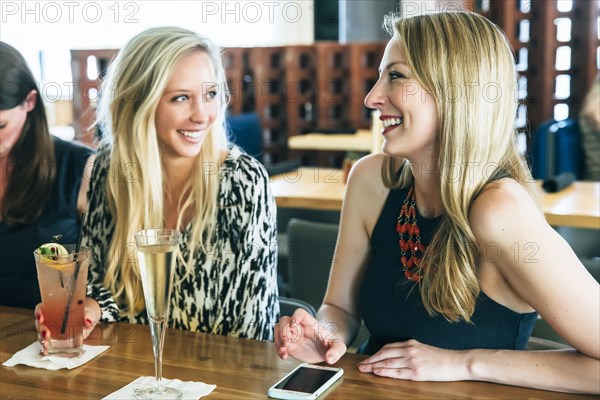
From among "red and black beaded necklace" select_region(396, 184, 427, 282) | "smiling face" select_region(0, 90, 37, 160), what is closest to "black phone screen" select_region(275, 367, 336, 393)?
"red and black beaded necklace" select_region(396, 184, 427, 282)

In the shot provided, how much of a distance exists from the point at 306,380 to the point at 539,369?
0.36 m

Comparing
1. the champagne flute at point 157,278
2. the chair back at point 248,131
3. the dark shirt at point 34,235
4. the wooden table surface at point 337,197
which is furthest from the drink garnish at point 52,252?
the chair back at point 248,131

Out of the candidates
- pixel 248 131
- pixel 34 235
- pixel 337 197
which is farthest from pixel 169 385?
pixel 248 131

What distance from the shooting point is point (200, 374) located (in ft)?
4.19

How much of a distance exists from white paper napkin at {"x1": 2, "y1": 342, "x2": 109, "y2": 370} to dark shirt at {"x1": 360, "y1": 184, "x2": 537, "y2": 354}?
542 mm

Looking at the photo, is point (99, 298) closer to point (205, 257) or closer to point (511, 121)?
point (205, 257)

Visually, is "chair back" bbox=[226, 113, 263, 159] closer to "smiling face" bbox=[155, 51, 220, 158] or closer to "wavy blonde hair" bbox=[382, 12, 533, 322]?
"smiling face" bbox=[155, 51, 220, 158]

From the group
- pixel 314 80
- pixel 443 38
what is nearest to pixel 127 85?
pixel 443 38

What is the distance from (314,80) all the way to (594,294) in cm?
392

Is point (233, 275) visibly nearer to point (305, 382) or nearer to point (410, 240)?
point (410, 240)

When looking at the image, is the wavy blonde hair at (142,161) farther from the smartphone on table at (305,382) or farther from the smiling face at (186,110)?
the smartphone on table at (305,382)

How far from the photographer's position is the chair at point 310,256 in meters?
2.29

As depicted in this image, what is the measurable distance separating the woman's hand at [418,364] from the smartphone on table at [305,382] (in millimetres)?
63

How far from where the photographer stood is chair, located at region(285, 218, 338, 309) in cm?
229
